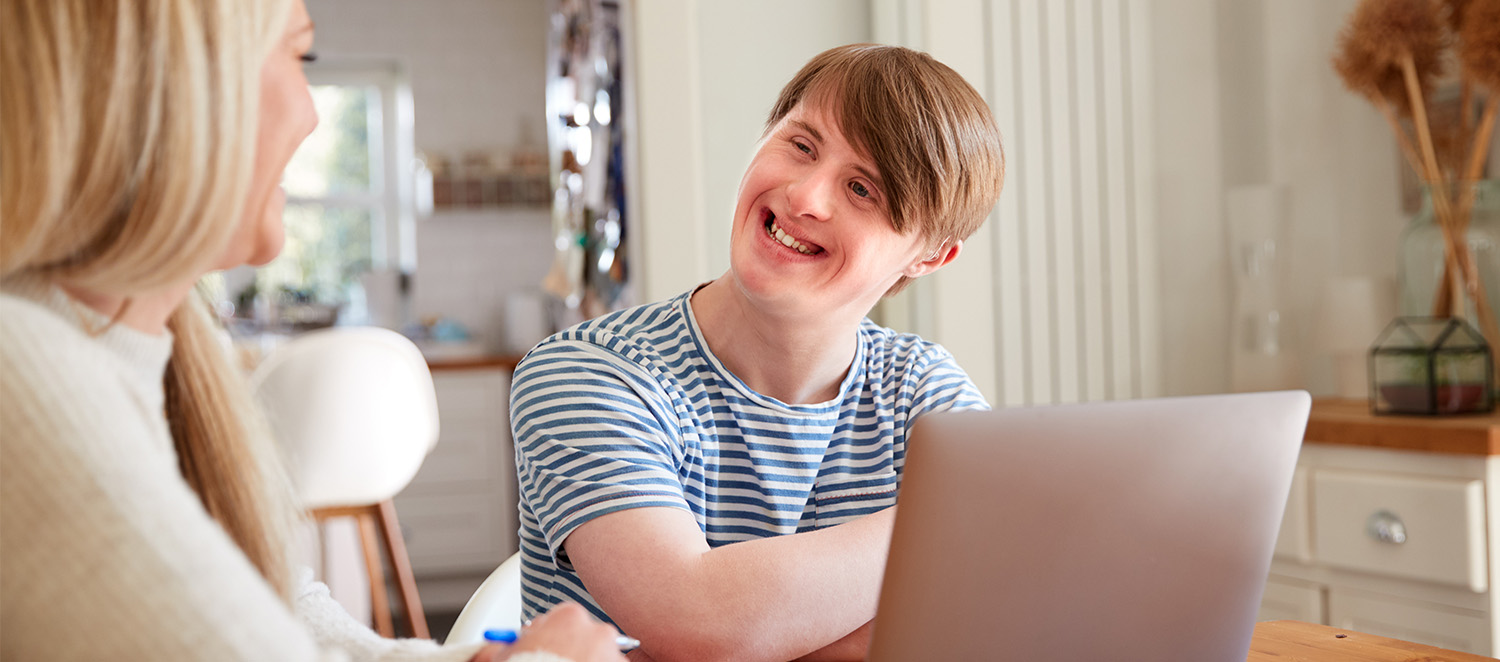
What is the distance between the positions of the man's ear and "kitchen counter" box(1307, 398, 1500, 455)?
0.93 metres

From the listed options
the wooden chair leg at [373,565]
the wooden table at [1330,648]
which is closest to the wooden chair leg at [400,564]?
the wooden chair leg at [373,565]

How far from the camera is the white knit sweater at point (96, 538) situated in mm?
456

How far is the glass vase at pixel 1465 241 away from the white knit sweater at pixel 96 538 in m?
2.10

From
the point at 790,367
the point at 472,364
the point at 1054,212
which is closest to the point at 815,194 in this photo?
the point at 790,367

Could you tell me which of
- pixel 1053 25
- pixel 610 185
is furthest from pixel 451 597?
pixel 1053 25

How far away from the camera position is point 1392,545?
178 cm

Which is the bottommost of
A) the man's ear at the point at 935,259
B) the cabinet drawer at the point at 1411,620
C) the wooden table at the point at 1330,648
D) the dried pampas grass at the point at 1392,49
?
the cabinet drawer at the point at 1411,620

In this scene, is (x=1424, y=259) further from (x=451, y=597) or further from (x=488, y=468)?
(x=451, y=597)

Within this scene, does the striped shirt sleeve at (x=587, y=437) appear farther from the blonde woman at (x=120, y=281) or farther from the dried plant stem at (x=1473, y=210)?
the dried plant stem at (x=1473, y=210)

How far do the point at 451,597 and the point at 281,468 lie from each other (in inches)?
139

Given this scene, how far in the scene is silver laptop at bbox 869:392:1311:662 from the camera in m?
0.66

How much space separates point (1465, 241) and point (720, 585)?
5.82 ft

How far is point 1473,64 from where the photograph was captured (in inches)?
75.5

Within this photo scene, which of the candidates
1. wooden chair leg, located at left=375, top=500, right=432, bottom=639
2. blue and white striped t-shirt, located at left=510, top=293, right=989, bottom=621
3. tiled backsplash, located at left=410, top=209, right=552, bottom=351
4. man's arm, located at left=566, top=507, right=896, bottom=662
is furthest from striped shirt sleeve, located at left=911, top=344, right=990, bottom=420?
tiled backsplash, located at left=410, top=209, right=552, bottom=351
